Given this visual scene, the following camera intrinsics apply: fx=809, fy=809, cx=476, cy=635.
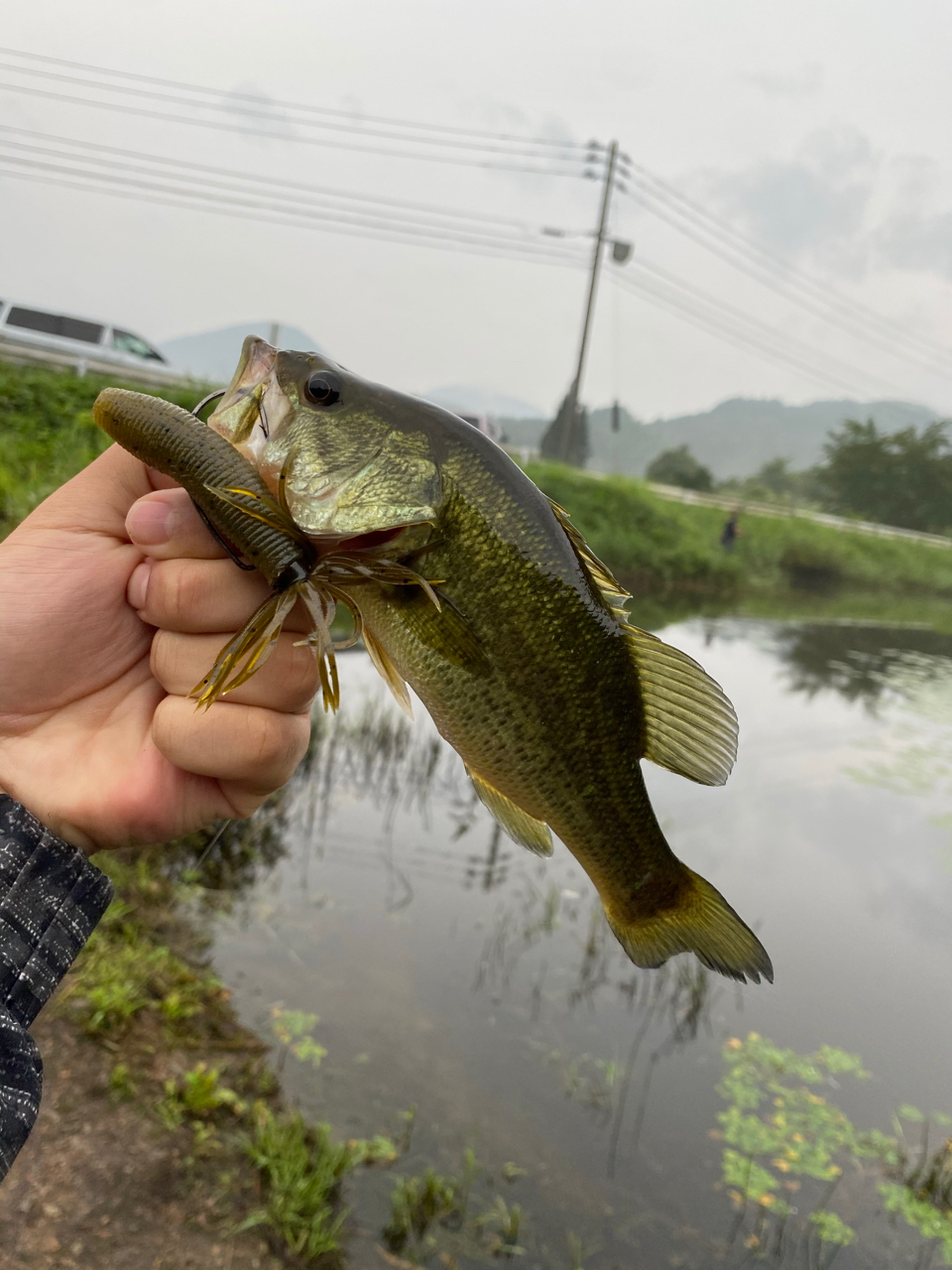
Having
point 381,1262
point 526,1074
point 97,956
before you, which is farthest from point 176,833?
point 526,1074

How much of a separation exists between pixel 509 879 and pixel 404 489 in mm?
6322

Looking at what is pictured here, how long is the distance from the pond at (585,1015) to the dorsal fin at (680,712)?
3564 mm

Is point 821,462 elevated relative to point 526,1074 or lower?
elevated

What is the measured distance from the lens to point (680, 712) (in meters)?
1.75

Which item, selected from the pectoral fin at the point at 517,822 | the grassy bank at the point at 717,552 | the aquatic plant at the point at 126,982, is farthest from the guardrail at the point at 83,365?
the pectoral fin at the point at 517,822

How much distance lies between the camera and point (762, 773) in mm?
11352

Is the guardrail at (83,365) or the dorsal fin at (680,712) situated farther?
the guardrail at (83,365)

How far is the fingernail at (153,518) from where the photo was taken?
5.72 ft

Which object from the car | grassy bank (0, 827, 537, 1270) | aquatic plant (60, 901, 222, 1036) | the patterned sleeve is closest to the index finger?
the patterned sleeve

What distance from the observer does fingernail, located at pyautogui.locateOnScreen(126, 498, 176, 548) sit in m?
1.74

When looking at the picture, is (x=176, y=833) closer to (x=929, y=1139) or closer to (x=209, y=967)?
(x=209, y=967)

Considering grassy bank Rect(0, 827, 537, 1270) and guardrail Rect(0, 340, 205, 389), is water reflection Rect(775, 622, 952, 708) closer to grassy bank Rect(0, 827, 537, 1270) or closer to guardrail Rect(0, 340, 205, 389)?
grassy bank Rect(0, 827, 537, 1270)

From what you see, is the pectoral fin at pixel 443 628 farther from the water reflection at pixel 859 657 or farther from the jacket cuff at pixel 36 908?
the water reflection at pixel 859 657

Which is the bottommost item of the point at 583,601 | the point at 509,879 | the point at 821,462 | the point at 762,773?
the point at 509,879
